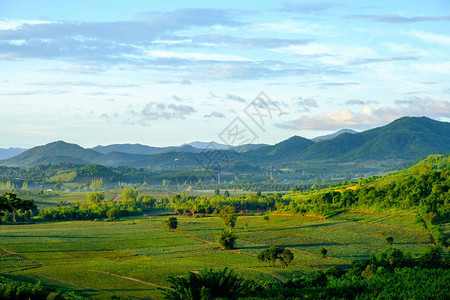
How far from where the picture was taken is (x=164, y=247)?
78.2 metres

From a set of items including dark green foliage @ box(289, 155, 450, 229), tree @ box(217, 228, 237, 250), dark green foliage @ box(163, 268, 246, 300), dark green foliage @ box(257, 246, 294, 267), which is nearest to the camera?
dark green foliage @ box(163, 268, 246, 300)

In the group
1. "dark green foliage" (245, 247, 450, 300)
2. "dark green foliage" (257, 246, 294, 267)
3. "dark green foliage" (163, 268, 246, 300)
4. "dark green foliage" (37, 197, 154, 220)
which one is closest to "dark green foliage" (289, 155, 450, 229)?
"dark green foliage" (245, 247, 450, 300)

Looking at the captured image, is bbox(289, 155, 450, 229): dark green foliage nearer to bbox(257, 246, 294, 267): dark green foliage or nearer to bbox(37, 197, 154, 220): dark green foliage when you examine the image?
bbox(257, 246, 294, 267): dark green foliage

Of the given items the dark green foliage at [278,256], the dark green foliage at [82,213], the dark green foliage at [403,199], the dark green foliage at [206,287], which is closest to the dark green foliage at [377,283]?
the dark green foliage at [206,287]

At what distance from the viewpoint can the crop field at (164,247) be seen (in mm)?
55719

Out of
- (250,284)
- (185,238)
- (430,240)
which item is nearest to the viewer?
(250,284)

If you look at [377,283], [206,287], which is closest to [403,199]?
[377,283]

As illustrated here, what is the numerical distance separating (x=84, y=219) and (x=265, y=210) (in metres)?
46.3

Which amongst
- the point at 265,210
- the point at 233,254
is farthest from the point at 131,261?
the point at 265,210

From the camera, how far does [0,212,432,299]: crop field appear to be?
183 feet

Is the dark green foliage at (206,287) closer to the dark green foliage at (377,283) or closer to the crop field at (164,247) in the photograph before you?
the dark green foliage at (377,283)

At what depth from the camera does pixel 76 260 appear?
222 feet

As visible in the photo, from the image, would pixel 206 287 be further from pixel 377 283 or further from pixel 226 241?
pixel 226 241

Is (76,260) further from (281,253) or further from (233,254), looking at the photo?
(281,253)
